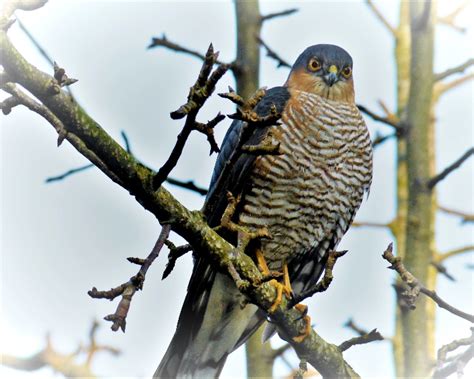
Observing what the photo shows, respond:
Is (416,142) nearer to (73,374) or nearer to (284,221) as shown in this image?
(284,221)

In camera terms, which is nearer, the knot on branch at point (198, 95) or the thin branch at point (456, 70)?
the knot on branch at point (198, 95)

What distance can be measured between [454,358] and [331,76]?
2.91m

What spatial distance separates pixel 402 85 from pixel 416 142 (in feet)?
4.53

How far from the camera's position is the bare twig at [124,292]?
305 centimetres

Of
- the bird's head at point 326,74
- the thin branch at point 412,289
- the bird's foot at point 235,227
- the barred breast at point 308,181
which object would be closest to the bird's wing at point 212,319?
the barred breast at point 308,181

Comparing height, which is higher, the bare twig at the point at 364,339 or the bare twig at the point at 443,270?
the bare twig at the point at 443,270

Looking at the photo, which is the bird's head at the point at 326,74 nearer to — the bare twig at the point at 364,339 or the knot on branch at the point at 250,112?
the bare twig at the point at 364,339

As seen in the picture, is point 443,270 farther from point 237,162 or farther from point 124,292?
point 124,292

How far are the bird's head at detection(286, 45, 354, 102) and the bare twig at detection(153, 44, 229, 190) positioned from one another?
315cm

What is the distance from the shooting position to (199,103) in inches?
132

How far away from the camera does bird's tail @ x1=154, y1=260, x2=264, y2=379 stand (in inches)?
236

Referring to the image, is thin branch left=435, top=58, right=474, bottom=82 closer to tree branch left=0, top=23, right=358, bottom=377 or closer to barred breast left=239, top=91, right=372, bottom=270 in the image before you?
barred breast left=239, top=91, right=372, bottom=270

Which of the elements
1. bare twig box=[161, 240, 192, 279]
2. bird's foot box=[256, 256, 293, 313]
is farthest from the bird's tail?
bare twig box=[161, 240, 192, 279]

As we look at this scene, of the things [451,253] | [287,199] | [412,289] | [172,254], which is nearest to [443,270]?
[451,253]
